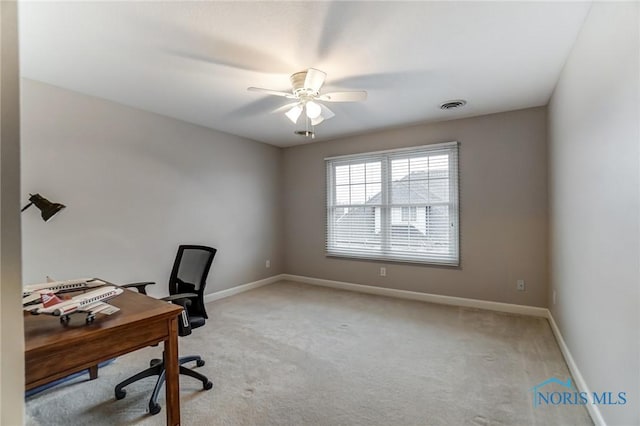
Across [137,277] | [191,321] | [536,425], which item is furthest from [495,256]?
[137,277]

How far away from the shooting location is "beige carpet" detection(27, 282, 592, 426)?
1.84 meters

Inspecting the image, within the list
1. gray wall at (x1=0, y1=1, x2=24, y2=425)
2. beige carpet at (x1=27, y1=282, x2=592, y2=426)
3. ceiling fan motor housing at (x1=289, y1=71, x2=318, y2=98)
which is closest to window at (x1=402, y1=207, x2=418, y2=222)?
beige carpet at (x1=27, y1=282, x2=592, y2=426)

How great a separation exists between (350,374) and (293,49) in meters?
2.50

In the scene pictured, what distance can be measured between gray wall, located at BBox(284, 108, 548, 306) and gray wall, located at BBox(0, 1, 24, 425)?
4102mm

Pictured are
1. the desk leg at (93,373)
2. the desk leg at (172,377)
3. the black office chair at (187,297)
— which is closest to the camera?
the desk leg at (172,377)

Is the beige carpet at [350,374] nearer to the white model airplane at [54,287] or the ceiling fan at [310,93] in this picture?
the white model airplane at [54,287]

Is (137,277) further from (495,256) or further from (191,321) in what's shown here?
(495,256)

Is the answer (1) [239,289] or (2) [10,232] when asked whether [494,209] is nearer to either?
(1) [239,289]

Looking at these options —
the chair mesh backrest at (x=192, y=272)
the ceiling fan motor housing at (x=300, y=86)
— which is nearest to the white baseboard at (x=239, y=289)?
the chair mesh backrest at (x=192, y=272)

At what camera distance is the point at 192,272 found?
8.48 ft

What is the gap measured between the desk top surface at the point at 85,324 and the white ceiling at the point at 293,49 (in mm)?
1750

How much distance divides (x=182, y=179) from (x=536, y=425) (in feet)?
13.5

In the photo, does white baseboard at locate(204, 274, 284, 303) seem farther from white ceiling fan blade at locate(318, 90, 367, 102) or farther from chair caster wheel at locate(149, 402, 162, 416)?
white ceiling fan blade at locate(318, 90, 367, 102)

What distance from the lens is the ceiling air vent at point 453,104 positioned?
10.8 ft
